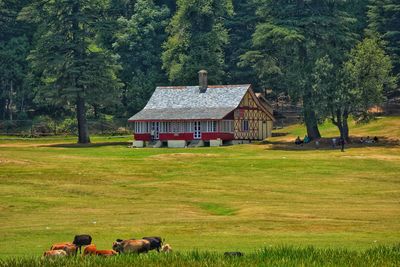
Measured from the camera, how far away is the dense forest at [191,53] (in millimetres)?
107688

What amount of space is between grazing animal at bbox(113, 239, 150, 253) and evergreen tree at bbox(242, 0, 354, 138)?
242 feet

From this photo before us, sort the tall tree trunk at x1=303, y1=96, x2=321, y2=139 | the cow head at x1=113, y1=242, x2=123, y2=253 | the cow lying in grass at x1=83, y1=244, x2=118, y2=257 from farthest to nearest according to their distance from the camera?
the tall tree trunk at x1=303, y1=96, x2=321, y2=139 → the cow head at x1=113, y1=242, x2=123, y2=253 → the cow lying in grass at x1=83, y1=244, x2=118, y2=257

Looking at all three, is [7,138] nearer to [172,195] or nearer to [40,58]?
[40,58]

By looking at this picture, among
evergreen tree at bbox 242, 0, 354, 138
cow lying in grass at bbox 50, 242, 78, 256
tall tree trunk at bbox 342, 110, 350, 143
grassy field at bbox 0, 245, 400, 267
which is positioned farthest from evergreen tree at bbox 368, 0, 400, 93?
grassy field at bbox 0, 245, 400, 267

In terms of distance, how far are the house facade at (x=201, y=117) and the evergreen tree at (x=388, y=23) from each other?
2251 centimetres

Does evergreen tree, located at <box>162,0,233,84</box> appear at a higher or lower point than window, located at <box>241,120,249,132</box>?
higher

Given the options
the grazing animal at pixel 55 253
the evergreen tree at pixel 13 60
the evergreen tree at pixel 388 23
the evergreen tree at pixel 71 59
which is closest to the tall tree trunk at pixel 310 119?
the evergreen tree at pixel 71 59

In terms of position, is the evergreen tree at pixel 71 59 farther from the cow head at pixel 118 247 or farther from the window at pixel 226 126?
the cow head at pixel 118 247

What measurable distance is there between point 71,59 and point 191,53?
21012mm

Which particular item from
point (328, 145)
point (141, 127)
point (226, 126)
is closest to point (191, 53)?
point (141, 127)

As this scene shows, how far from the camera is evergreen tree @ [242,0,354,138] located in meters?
111

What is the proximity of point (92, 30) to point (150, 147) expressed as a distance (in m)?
17.9

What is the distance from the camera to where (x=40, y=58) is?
120 metres

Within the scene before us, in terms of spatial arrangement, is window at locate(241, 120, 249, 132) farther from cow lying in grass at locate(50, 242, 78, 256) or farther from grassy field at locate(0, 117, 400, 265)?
cow lying in grass at locate(50, 242, 78, 256)
